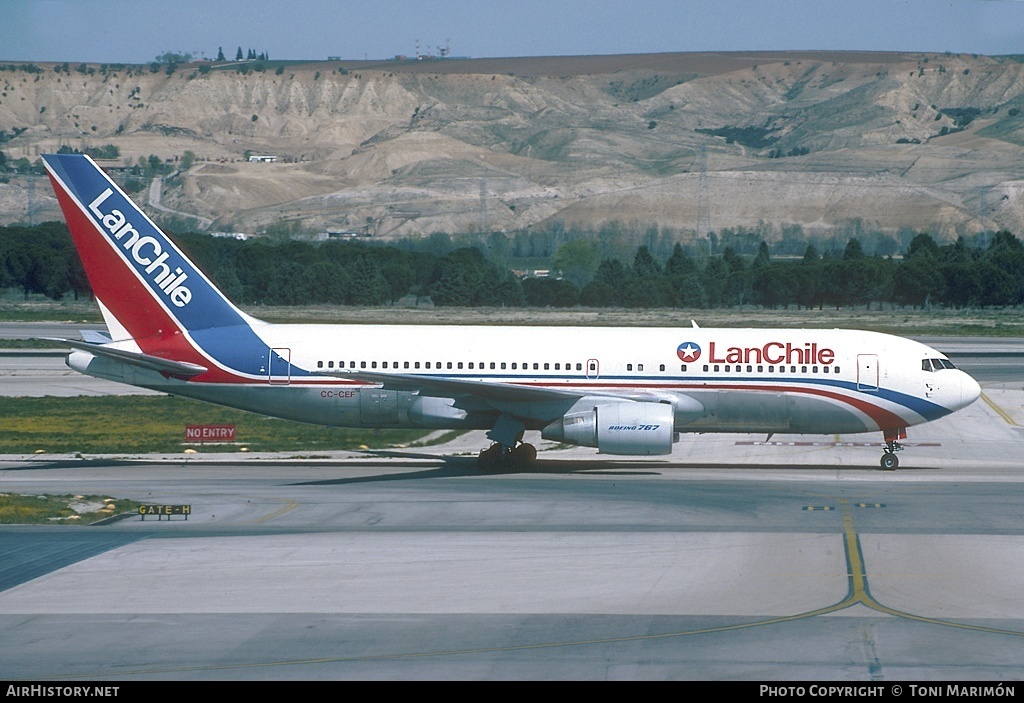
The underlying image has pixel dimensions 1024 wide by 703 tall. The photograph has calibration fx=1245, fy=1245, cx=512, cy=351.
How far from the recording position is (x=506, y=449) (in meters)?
40.0

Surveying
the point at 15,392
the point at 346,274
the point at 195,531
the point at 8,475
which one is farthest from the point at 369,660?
the point at 346,274

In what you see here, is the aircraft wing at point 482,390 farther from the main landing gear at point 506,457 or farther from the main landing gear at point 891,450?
the main landing gear at point 891,450

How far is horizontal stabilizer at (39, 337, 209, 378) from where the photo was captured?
Answer: 3953cm

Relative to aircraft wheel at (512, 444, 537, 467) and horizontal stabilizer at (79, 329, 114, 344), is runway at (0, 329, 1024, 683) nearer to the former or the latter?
aircraft wheel at (512, 444, 537, 467)

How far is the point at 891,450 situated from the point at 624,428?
31.4 ft

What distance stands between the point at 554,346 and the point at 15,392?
103ft

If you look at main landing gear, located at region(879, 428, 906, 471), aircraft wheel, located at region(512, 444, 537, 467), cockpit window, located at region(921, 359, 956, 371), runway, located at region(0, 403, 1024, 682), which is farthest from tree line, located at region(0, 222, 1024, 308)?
runway, located at region(0, 403, 1024, 682)

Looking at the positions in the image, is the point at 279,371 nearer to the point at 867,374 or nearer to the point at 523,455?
the point at 523,455

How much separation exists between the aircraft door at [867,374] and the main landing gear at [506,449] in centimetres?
1080

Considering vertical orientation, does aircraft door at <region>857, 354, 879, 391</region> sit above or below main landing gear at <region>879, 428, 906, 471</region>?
above

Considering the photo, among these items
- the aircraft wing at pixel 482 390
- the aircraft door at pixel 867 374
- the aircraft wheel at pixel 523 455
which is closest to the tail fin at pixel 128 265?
the aircraft wing at pixel 482 390

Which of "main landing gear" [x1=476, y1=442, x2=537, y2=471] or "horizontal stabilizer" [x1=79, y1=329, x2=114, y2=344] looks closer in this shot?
"main landing gear" [x1=476, y1=442, x2=537, y2=471]

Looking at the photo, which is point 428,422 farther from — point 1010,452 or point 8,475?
point 1010,452

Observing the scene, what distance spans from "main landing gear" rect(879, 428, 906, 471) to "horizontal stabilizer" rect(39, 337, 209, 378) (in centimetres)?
2227
